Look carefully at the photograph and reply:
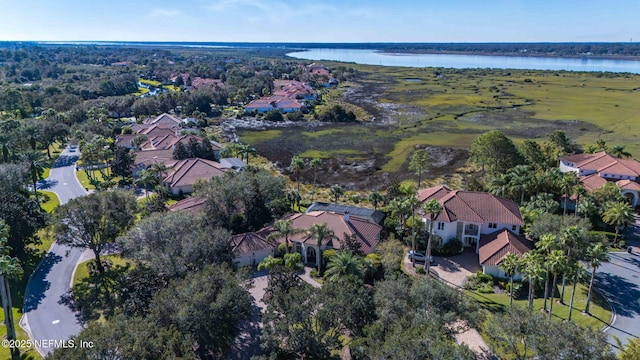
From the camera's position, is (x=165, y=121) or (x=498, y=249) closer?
(x=498, y=249)

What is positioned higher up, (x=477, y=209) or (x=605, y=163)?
(x=605, y=163)

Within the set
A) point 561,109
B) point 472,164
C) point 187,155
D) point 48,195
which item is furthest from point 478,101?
point 48,195

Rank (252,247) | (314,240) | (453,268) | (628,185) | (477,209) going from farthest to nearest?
1. (628,185)
2. (477,209)
3. (314,240)
4. (252,247)
5. (453,268)

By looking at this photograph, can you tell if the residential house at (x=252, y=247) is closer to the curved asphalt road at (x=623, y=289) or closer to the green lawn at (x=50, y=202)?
the green lawn at (x=50, y=202)

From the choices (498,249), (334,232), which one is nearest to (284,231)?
(334,232)

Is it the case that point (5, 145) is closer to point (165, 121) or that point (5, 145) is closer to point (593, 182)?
point (165, 121)

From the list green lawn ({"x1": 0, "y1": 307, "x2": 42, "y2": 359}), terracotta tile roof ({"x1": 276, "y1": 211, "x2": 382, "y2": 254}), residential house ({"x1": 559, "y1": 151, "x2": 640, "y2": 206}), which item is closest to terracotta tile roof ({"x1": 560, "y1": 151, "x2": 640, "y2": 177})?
residential house ({"x1": 559, "y1": 151, "x2": 640, "y2": 206})

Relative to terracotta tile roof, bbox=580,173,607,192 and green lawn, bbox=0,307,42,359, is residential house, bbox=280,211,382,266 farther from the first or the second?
terracotta tile roof, bbox=580,173,607,192

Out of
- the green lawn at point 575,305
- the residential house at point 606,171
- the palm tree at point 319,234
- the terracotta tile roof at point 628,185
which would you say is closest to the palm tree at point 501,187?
the residential house at point 606,171
